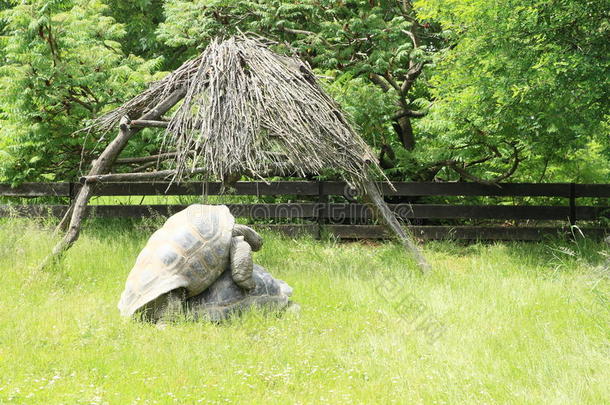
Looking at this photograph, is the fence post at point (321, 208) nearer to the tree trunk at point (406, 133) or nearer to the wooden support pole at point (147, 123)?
the tree trunk at point (406, 133)

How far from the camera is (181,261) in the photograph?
6.38m

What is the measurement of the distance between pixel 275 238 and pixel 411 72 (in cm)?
422

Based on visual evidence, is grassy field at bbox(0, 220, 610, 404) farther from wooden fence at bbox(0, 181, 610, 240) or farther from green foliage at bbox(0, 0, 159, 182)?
green foliage at bbox(0, 0, 159, 182)

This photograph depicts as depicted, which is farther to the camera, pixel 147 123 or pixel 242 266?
pixel 147 123

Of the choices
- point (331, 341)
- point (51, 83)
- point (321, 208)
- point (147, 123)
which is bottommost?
point (331, 341)

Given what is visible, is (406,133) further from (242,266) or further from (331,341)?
(331,341)

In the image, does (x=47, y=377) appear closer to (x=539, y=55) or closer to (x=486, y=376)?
(x=486, y=376)

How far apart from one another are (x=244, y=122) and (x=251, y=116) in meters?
0.17

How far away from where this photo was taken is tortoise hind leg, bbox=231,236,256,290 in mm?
6578

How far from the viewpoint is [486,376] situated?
506 cm

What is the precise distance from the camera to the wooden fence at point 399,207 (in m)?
11.5

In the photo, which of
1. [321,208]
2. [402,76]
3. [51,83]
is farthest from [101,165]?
[402,76]

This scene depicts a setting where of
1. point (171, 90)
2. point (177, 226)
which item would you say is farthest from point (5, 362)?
point (171, 90)

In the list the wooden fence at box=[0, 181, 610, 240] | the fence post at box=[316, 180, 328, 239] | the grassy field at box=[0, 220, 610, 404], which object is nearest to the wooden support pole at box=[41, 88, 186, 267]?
the grassy field at box=[0, 220, 610, 404]
